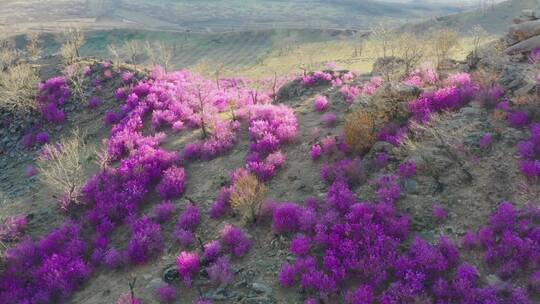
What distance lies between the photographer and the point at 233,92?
25.5 meters

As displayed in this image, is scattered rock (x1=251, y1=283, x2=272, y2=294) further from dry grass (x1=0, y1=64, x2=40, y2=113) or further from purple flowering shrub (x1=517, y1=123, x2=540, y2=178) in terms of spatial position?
dry grass (x1=0, y1=64, x2=40, y2=113)

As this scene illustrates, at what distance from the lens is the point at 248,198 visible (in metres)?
12.7

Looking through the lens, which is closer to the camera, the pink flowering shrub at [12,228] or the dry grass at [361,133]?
the dry grass at [361,133]

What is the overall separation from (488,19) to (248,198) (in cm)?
8091

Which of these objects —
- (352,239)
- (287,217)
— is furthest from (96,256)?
(352,239)

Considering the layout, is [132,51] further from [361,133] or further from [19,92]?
[361,133]

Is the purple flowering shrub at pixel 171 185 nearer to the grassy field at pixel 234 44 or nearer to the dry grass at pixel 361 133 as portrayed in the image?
the dry grass at pixel 361 133

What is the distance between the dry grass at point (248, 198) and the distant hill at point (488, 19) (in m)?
70.5

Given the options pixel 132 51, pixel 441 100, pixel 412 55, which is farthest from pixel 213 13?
pixel 441 100

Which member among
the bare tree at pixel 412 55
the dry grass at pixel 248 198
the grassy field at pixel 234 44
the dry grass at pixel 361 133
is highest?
the bare tree at pixel 412 55

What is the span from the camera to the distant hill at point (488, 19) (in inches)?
2918

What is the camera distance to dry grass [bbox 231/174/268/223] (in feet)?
41.9

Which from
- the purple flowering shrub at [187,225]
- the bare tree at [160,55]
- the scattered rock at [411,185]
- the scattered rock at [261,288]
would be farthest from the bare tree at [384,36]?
the scattered rock at [261,288]

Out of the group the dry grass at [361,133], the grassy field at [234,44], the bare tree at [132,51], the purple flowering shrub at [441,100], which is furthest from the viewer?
the grassy field at [234,44]
